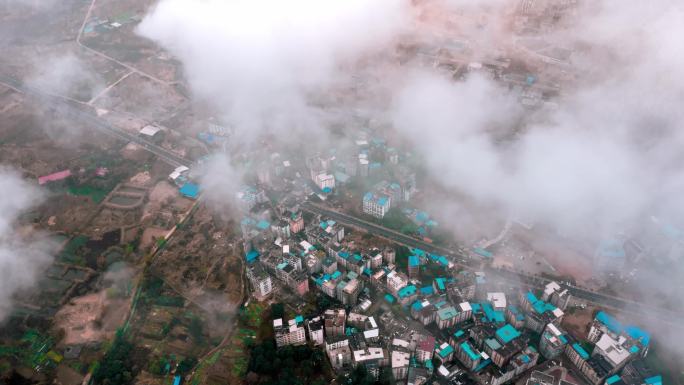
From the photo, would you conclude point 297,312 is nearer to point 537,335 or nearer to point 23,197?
point 537,335

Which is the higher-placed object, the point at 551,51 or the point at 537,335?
the point at 551,51

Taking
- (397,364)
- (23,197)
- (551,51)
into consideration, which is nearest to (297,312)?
(397,364)

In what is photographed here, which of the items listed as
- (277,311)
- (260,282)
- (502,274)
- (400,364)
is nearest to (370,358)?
(400,364)

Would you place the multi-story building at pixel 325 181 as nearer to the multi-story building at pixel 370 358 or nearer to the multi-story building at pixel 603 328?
the multi-story building at pixel 370 358

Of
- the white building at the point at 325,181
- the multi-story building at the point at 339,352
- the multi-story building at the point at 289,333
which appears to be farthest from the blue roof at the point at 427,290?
the white building at the point at 325,181

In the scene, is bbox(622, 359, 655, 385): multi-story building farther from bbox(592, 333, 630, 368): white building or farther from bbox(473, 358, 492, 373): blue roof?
bbox(473, 358, 492, 373): blue roof

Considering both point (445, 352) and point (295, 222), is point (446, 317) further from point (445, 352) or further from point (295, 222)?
point (295, 222)
